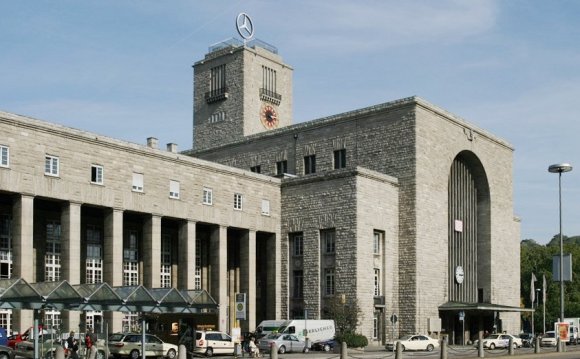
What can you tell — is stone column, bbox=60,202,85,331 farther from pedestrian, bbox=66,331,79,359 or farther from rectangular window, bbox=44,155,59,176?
pedestrian, bbox=66,331,79,359

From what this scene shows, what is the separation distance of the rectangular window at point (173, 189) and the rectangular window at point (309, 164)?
17.3 m

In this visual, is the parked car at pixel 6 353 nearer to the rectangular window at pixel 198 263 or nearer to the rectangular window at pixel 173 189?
the rectangular window at pixel 173 189

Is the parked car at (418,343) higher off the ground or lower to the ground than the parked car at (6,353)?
lower

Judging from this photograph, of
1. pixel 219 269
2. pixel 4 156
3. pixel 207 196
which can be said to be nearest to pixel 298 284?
pixel 219 269

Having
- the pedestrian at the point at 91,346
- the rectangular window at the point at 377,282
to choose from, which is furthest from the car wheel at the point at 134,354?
the rectangular window at the point at 377,282

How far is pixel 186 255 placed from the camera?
213ft

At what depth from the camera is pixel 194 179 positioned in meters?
66.3

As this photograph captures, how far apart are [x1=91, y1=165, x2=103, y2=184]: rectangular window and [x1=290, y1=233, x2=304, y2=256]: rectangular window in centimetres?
2015

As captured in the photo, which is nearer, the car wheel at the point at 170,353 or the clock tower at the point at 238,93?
the car wheel at the point at 170,353

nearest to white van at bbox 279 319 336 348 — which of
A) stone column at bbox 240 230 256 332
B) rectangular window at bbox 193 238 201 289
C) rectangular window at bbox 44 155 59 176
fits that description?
stone column at bbox 240 230 256 332

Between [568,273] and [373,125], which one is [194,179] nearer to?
[373,125]

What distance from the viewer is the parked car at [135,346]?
158 feet

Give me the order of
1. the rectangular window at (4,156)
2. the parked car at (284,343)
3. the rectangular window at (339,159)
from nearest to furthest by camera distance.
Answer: the rectangular window at (4,156) < the parked car at (284,343) < the rectangular window at (339,159)

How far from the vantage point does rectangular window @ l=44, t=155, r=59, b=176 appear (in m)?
55.4
